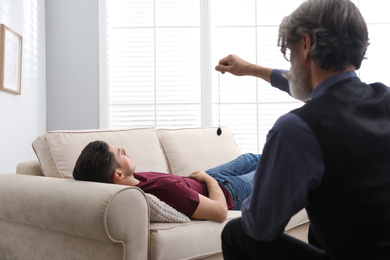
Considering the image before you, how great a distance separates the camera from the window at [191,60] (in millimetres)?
3926

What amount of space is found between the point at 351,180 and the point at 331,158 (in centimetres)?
6

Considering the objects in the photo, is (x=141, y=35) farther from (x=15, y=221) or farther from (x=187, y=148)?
(x=15, y=221)

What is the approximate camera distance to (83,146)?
2.30m

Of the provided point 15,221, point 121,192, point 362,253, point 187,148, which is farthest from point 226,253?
point 187,148

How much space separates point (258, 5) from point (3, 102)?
2348 millimetres

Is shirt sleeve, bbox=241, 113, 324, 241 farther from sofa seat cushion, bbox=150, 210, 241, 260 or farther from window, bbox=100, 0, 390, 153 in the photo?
window, bbox=100, 0, 390, 153

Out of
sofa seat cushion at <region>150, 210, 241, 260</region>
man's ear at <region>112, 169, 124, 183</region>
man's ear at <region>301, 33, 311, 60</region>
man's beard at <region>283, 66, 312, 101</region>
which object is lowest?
sofa seat cushion at <region>150, 210, 241, 260</region>

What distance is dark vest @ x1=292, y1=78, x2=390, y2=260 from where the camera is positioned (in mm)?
919

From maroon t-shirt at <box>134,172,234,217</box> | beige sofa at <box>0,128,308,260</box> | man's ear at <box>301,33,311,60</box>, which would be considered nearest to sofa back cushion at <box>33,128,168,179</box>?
beige sofa at <box>0,128,308,260</box>

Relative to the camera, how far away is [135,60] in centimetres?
393

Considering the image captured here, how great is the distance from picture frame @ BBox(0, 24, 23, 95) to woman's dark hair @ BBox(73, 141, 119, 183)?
1411mm

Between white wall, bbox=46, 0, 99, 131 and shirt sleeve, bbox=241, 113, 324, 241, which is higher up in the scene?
white wall, bbox=46, 0, 99, 131

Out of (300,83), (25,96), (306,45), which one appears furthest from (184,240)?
(25,96)

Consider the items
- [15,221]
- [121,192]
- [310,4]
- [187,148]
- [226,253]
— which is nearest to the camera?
[310,4]
